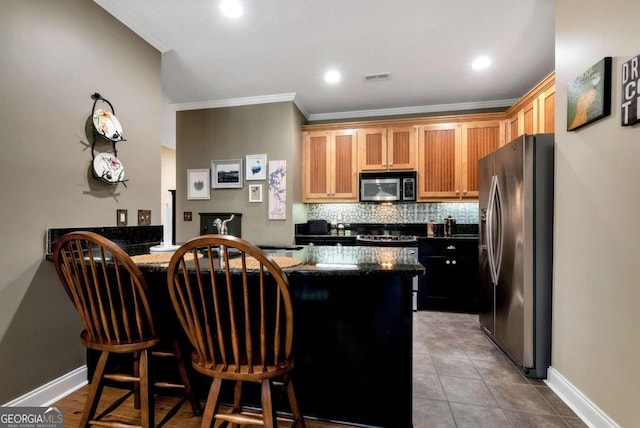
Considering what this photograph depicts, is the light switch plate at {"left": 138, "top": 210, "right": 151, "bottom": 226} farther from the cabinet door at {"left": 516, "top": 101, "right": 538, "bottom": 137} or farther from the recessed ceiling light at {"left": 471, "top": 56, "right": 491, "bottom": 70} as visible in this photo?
the cabinet door at {"left": 516, "top": 101, "right": 538, "bottom": 137}

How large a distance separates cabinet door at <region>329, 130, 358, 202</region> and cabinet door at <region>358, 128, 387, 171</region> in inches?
3.3

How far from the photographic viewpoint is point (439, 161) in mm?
3881

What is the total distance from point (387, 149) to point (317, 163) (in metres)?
0.97

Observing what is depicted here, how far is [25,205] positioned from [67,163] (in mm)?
360

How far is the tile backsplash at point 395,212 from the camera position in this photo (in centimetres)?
412


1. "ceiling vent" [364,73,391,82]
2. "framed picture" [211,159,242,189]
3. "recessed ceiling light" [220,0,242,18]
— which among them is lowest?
"framed picture" [211,159,242,189]

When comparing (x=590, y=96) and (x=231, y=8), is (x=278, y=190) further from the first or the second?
(x=590, y=96)

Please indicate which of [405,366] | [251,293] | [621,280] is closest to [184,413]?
[251,293]

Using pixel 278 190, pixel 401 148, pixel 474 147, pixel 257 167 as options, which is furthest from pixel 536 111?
pixel 257 167

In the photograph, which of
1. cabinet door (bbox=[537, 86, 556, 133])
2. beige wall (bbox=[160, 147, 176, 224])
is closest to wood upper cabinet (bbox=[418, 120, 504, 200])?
cabinet door (bbox=[537, 86, 556, 133])

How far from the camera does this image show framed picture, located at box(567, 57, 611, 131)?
1478mm

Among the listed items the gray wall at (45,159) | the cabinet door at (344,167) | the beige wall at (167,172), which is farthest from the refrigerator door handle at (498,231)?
the beige wall at (167,172)

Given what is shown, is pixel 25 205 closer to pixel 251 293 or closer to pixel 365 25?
pixel 251 293

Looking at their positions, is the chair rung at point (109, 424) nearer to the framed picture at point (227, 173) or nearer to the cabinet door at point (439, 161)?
the framed picture at point (227, 173)
